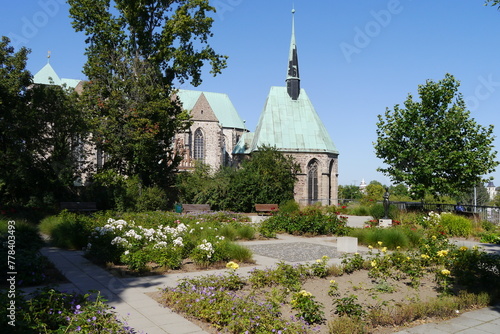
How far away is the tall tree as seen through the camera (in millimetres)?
22172

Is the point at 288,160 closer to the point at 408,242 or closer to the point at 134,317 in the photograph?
the point at 408,242

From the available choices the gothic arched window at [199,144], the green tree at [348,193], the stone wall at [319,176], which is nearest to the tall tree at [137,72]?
the stone wall at [319,176]

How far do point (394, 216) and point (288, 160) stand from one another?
40.3ft

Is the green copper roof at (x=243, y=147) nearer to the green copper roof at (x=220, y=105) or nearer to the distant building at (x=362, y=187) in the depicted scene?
the green copper roof at (x=220, y=105)


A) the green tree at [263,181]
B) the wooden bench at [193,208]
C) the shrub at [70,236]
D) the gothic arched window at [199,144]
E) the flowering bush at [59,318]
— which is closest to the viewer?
the flowering bush at [59,318]

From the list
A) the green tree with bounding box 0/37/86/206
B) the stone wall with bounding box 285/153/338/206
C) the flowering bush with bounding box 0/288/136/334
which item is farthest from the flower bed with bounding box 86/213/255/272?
the stone wall with bounding box 285/153/338/206

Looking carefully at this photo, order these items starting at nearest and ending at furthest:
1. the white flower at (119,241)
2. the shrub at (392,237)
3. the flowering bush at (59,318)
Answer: the flowering bush at (59,318) < the white flower at (119,241) < the shrub at (392,237)

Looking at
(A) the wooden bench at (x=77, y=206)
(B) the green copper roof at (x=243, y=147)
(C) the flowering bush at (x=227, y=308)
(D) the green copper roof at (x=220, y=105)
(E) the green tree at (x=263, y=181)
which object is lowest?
(C) the flowering bush at (x=227, y=308)

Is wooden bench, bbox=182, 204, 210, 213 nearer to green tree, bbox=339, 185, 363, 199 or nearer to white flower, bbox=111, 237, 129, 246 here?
white flower, bbox=111, 237, 129, 246

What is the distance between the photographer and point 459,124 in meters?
20.5

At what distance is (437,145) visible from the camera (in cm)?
2111

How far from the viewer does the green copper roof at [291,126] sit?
38.2 metres

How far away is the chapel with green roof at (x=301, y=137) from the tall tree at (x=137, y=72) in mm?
14050

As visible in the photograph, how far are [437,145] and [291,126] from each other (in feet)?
63.6
